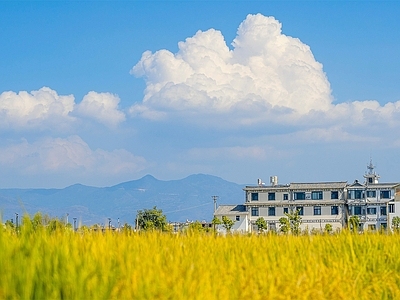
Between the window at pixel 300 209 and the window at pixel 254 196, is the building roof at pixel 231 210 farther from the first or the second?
the window at pixel 300 209

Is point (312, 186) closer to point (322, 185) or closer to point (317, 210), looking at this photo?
point (322, 185)

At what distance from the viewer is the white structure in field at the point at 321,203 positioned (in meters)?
82.6

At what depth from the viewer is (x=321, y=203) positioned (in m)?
84.8

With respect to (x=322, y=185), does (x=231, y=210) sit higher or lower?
lower

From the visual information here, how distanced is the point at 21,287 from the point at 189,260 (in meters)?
2.14

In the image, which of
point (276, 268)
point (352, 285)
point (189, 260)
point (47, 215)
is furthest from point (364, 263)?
point (47, 215)

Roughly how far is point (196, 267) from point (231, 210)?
82.6m

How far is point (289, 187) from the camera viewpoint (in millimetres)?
86375

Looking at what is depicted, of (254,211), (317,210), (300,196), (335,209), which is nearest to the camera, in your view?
(335,209)

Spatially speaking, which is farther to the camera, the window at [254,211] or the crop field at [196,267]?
the window at [254,211]

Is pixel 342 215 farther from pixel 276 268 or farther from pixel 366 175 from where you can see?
pixel 276 268

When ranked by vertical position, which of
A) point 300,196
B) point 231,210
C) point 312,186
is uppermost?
point 312,186

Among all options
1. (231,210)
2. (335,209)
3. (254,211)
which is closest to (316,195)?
(335,209)

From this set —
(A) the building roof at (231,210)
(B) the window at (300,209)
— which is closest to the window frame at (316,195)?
(B) the window at (300,209)
